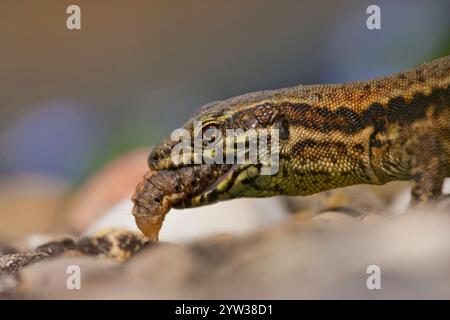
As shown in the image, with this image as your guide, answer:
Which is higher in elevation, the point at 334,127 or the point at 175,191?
the point at 334,127

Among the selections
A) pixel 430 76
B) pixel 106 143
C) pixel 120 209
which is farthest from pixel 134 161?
pixel 430 76

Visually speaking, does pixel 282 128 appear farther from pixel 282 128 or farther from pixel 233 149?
pixel 233 149

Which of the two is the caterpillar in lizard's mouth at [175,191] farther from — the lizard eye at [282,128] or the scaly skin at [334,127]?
the lizard eye at [282,128]

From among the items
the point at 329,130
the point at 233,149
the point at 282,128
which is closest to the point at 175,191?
the point at 233,149

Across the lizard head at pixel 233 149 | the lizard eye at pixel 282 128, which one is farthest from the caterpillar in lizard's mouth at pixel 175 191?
the lizard eye at pixel 282 128

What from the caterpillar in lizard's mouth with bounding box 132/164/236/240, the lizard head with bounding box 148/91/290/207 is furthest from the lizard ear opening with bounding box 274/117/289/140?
the caterpillar in lizard's mouth with bounding box 132/164/236/240

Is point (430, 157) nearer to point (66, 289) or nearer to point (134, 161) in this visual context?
point (66, 289)

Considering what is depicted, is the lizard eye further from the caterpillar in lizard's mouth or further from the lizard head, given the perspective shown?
the caterpillar in lizard's mouth
